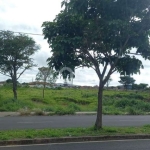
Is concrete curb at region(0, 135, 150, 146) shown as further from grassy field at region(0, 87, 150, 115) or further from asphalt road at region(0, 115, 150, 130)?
grassy field at region(0, 87, 150, 115)

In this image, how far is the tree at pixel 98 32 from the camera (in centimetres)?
1116

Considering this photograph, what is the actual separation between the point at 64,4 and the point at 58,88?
53.5 meters

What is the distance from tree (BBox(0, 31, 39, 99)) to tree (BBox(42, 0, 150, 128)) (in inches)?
→ 776

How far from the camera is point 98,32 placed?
11.5 meters

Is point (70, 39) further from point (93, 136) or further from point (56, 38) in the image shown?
point (93, 136)

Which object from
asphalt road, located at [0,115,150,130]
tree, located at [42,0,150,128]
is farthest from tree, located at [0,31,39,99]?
tree, located at [42,0,150,128]

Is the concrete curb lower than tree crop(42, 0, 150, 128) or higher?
lower

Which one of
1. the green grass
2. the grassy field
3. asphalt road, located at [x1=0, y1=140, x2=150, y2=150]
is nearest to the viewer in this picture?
asphalt road, located at [x1=0, y1=140, x2=150, y2=150]

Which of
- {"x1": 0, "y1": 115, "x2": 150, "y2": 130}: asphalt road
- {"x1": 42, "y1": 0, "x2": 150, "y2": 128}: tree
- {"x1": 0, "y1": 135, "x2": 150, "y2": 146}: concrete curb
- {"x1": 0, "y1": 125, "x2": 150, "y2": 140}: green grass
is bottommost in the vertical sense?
{"x1": 0, "y1": 115, "x2": 150, "y2": 130}: asphalt road

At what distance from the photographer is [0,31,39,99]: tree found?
31.0 metres

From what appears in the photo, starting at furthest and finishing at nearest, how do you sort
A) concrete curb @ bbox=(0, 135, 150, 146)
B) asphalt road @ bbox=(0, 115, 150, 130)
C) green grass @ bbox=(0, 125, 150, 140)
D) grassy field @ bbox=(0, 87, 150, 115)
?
grassy field @ bbox=(0, 87, 150, 115) < asphalt road @ bbox=(0, 115, 150, 130) < green grass @ bbox=(0, 125, 150, 140) < concrete curb @ bbox=(0, 135, 150, 146)

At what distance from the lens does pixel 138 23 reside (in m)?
11.7

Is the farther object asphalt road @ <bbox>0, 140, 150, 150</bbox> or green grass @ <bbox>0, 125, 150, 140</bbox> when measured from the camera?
green grass @ <bbox>0, 125, 150, 140</bbox>

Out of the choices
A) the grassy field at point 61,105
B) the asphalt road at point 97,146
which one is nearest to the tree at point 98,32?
the asphalt road at point 97,146
